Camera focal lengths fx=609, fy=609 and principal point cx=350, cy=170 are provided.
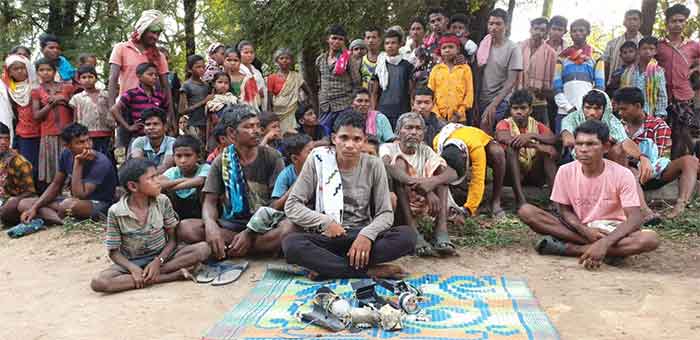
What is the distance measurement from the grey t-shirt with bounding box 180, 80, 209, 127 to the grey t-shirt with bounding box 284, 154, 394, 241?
118 inches

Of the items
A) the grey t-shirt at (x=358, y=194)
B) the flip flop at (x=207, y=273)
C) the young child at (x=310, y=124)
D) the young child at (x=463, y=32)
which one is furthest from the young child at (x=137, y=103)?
the young child at (x=463, y=32)

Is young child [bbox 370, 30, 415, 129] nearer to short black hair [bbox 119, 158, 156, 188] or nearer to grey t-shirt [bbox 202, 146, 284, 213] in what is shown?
grey t-shirt [bbox 202, 146, 284, 213]

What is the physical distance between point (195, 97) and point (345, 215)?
332 cm

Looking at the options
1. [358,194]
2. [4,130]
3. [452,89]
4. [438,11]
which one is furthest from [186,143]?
[438,11]

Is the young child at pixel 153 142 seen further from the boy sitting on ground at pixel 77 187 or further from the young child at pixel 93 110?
the young child at pixel 93 110

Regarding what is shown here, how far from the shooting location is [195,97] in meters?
7.23

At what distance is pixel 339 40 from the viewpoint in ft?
23.5

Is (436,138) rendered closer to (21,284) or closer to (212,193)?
(212,193)

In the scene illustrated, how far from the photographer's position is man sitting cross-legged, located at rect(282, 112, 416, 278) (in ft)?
14.5

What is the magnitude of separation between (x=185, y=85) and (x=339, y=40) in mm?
1923

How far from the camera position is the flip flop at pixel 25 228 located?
6.21m

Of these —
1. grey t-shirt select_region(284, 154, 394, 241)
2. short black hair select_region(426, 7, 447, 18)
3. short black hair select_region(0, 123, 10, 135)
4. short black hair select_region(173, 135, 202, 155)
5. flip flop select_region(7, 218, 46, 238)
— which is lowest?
flip flop select_region(7, 218, 46, 238)

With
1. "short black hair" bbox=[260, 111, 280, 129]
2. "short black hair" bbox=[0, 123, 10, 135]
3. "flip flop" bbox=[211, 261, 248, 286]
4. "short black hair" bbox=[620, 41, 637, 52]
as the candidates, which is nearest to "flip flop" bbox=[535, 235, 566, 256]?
"flip flop" bbox=[211, 261, 248, 286]

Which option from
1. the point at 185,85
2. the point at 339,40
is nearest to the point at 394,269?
the point at 339,40
